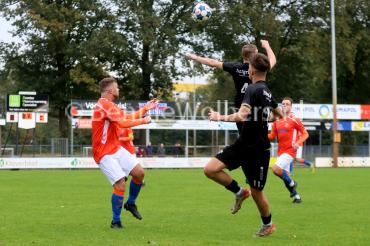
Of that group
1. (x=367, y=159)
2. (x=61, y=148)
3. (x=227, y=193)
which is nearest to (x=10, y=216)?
(x=227, y=193)

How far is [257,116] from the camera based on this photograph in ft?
27.5

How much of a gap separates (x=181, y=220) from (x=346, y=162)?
33738mm

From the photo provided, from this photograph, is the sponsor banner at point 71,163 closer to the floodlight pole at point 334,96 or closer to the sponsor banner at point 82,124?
the sponsor banner at point 82,124

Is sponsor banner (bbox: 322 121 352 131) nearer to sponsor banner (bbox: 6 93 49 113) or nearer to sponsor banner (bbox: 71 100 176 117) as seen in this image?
sponsor banner (bbox: 71 100 176 117)

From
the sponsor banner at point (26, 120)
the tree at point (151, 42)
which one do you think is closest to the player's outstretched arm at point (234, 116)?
the sponsor banner at point (26, 120)

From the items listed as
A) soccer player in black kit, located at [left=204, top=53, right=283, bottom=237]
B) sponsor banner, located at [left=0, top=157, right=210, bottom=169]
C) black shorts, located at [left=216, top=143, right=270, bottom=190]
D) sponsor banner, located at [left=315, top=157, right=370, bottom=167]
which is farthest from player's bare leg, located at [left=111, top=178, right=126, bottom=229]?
sponsor banner, located at [left=315, top=157, right=370, bottom=167]

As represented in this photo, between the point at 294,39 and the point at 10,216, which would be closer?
the point at 10,216

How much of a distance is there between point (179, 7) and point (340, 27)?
41.0 feet

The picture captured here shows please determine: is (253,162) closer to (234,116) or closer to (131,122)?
(234,116)

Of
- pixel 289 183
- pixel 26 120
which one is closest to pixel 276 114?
pixel 289 183

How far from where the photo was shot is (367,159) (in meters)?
43.1

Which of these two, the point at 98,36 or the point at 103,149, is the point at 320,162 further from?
the point at 103,149

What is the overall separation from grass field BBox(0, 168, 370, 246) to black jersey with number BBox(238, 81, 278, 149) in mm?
1251

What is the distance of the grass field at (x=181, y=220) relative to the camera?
27.2 ft
